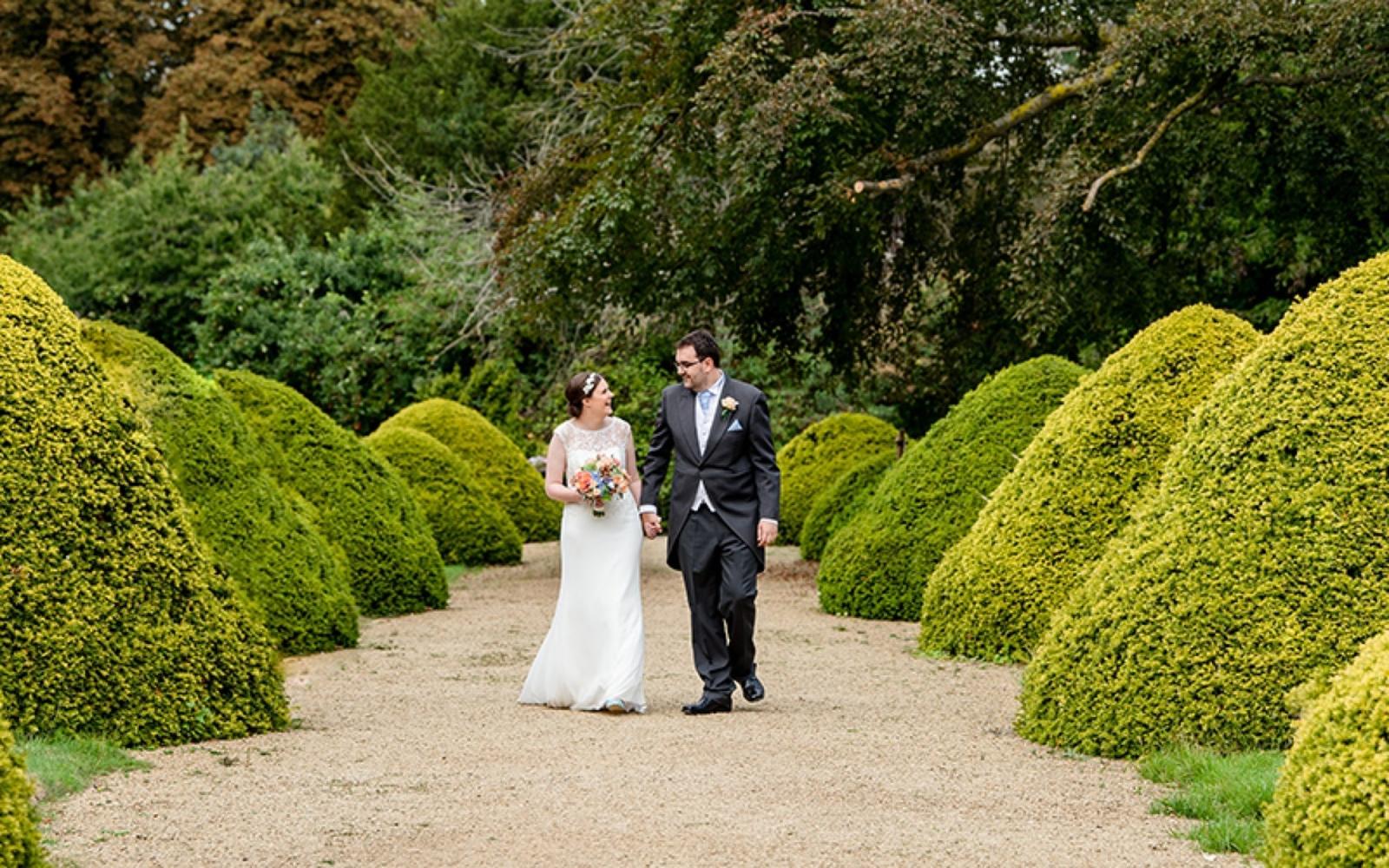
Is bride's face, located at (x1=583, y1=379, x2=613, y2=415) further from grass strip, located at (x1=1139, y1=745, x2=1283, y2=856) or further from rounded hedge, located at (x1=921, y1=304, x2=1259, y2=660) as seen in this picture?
grass strip, located at (x1=1139, y1=745, x2=1283, y2=856)

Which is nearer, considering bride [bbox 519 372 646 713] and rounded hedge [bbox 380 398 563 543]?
bride [bbox 519 372 646 713]

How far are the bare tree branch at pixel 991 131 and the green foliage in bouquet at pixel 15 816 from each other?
10.4 m

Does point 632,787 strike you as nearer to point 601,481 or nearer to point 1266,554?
point 1266,554

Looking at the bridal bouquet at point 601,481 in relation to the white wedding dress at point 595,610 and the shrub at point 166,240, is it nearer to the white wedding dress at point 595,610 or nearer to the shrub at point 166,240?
the white wedding dress at point 595,610

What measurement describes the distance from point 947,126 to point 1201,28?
3.10 meters

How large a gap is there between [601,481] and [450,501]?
8.71 metres

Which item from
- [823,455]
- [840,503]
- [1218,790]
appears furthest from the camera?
[823,455]

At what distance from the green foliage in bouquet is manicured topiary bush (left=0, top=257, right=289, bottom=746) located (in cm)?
245

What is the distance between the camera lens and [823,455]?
21.2m

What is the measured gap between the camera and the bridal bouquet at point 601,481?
8961 mm

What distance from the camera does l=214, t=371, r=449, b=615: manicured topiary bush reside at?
12875mm

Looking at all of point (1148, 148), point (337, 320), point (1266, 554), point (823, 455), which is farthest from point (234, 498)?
point (337, 320)

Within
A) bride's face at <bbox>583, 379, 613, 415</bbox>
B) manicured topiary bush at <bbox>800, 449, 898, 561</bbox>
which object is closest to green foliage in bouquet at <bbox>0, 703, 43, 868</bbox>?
bride's face at <bbox>583, 379, 613, 415</bbox>

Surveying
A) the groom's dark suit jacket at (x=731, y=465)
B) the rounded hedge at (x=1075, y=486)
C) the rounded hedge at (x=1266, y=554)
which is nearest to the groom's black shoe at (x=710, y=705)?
the groom's dark suit jacket at (x=731, y=465)
